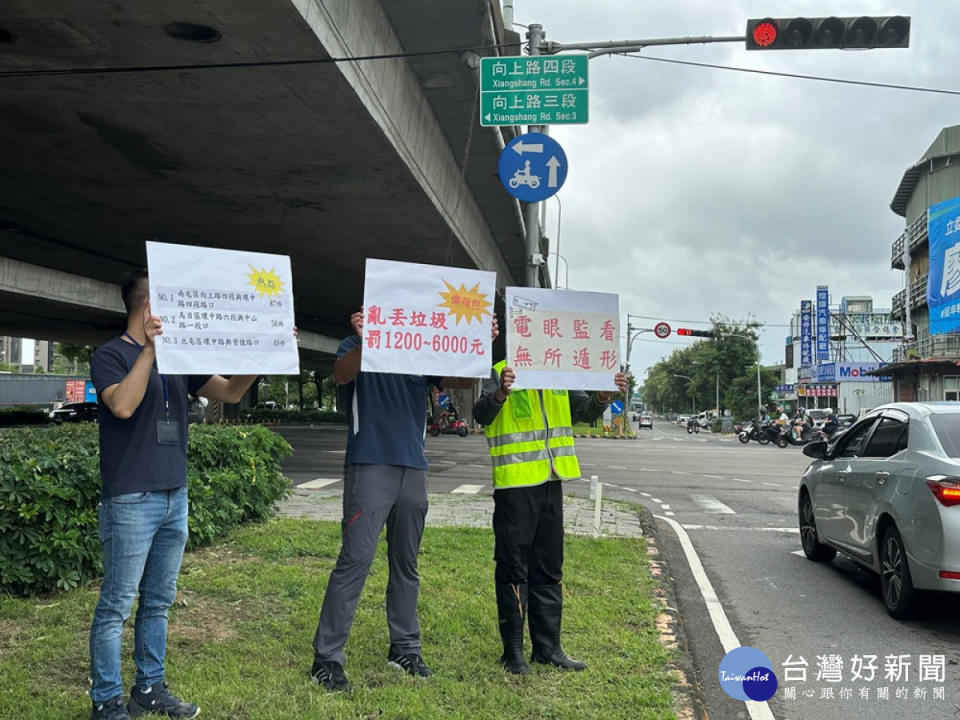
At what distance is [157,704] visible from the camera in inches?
154

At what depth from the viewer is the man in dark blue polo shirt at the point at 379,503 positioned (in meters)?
4.47

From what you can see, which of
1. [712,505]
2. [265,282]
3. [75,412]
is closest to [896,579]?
[265,282]

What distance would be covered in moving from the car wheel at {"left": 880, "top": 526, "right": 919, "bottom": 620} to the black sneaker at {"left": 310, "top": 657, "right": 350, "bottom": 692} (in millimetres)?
4063

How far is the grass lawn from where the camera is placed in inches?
163

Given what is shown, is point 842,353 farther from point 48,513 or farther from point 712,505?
point 48,513

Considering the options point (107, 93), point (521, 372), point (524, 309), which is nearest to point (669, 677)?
point (521, 372)

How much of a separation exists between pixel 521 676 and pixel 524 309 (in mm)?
1965

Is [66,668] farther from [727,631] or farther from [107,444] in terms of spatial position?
[727,631]

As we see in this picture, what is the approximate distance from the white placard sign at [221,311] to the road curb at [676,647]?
2515mm

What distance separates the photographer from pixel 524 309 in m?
5.08

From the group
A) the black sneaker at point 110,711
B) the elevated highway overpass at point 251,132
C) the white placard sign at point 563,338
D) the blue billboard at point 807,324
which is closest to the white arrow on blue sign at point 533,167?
the elevated highway overpass at point 251,132

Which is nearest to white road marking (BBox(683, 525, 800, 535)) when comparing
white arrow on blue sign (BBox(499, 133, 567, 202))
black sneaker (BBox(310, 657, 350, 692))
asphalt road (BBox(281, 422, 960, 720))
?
asphalt road (BBox(281, 422, 960, 720))

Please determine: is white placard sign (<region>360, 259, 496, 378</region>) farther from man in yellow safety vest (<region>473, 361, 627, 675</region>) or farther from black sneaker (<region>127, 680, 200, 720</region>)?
black sneaker (<region>127, 680, 200, 720</region>)

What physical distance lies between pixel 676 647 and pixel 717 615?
1.20m
